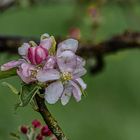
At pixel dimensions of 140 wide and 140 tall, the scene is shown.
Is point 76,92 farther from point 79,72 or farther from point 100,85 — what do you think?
point 100,85

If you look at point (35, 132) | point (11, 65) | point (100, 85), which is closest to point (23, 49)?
point (11, 65)

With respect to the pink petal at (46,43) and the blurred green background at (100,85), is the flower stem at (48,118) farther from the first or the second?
the blurred green background at (100,85)

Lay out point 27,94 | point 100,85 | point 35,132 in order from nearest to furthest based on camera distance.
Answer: point 27,94
point 35,132
point 100,85

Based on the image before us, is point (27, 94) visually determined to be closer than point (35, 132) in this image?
Yes

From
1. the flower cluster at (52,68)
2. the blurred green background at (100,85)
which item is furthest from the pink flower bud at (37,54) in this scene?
the blurred green background at (100,85)

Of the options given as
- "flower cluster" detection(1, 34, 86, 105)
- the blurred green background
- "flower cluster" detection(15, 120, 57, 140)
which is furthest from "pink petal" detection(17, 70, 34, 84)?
the blurred green background

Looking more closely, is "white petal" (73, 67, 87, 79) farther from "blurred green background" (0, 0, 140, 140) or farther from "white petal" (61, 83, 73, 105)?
"blurred green background" (0, 0, 140, 140)
